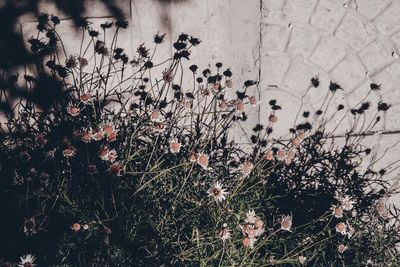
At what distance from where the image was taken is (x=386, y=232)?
7.91 feet

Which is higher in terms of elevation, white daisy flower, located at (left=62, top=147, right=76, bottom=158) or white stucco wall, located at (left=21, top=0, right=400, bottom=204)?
white stucco wall, located at (left=21, top=0, right=400, bottom=204)

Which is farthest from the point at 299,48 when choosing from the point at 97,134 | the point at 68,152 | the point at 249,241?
the point at 68,152

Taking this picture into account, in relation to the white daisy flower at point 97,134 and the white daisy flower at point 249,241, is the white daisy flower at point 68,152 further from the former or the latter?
the white daisy flower at point 249,241

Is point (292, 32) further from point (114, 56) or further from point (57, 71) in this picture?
point (57, 71)

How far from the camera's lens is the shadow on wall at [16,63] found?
240 cm

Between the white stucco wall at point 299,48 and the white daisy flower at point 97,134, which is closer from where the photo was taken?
the white daisy flower at point 97,134

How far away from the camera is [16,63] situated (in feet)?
7.90

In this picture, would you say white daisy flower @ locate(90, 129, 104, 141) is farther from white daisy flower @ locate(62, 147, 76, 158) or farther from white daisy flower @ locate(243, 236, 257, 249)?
white daisy flower @ locate(243, 236, 257, 249)

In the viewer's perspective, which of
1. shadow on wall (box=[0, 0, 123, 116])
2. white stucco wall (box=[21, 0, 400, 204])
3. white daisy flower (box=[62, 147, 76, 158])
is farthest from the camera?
white stucco wall (box=[21, 0, 400, 204])

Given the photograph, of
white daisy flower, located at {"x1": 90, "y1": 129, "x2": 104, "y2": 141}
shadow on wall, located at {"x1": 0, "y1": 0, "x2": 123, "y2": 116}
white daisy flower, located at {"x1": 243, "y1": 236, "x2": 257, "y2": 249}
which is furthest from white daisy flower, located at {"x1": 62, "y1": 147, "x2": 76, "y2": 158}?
white daisy flower, located at {"x1": 243, "y1": 236, "x2": 257, "y2": 249}

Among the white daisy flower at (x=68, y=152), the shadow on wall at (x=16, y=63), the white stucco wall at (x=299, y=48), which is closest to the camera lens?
the white daisy flower at (x=68, y=152)

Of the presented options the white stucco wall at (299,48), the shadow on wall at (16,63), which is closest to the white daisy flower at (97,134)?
Result: the shadow on wall at (16,63)

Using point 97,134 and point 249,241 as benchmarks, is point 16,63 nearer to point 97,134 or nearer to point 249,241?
point 97,134

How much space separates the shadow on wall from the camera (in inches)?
94.6
